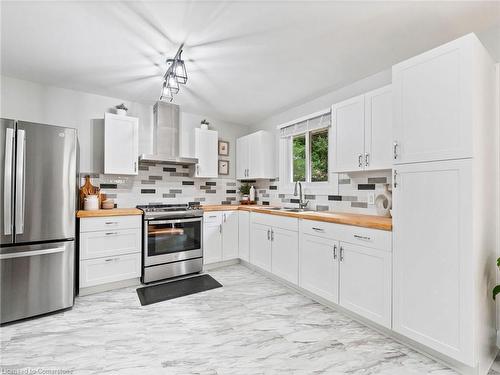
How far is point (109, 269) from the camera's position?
2.90 metres

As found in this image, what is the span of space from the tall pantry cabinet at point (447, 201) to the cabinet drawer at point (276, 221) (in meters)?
1.17

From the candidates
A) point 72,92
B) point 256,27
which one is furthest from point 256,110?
point 72,92

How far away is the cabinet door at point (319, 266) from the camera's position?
2.37 metres

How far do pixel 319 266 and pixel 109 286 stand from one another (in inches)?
98.2

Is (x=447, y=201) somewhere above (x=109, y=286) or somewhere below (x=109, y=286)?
above

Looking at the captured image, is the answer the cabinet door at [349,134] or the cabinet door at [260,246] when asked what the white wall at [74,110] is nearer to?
the cabinet door at [260,246]

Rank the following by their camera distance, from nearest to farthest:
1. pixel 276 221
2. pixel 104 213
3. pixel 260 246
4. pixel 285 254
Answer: pixel 104 213 < pixel 285 254 < pixel 276 221 < pixel 260 246

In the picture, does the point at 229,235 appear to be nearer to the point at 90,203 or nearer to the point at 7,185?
the point at 90,203

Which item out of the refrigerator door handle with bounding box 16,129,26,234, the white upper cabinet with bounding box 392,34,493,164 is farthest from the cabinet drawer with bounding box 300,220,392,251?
the refrigerator door handle with bounding box 16,129,26,234

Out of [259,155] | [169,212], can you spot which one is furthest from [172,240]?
[259,155]

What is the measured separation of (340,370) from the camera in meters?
1.65

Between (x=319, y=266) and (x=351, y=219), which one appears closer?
(x=351, y=219)

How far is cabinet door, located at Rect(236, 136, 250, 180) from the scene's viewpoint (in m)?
4.45

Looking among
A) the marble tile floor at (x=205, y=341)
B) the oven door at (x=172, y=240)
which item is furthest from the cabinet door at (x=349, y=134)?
the oven door at (x=172, y=240)
